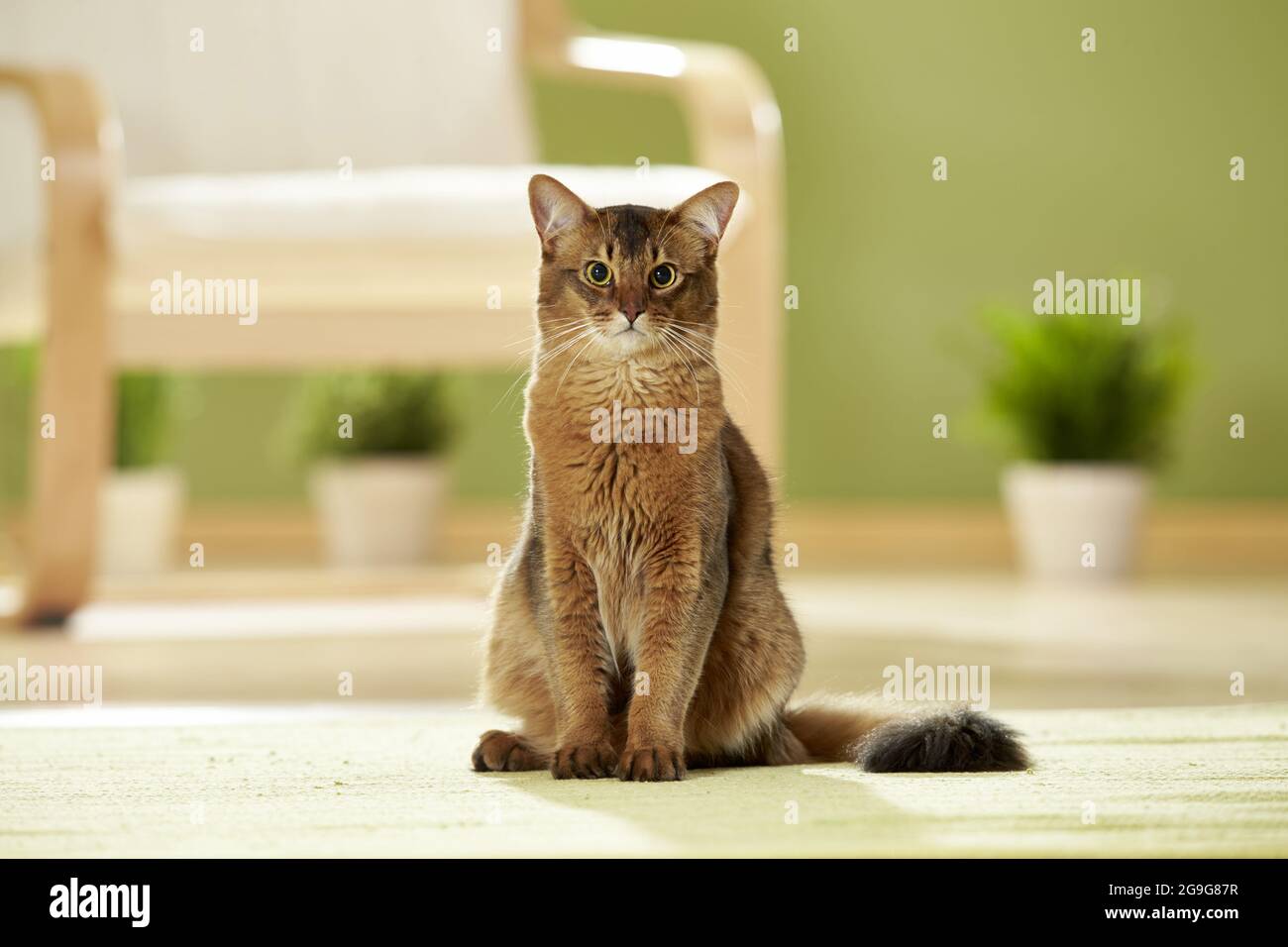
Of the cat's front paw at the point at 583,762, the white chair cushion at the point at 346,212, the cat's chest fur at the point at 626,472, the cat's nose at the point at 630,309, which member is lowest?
the cat's front paw at the point at 583,762

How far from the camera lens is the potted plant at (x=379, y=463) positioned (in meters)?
3.60

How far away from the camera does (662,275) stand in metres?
1.25

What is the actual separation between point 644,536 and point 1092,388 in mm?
2277

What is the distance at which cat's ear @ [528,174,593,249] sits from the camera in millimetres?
1271

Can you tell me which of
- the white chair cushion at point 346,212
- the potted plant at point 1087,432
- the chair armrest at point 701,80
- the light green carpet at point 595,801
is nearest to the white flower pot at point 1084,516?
the potted plant at point 1087,432

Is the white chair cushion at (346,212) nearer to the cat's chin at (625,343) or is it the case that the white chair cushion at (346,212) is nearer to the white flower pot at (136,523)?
the cat's chin at (625,343)

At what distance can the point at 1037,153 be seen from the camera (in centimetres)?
379

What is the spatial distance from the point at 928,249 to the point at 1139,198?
519mm

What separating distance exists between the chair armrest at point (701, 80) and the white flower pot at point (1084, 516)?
A: 1135mm

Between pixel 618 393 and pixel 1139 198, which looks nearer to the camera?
pixel 618 393

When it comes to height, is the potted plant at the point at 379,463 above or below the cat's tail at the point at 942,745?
above

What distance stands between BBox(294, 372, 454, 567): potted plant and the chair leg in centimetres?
122
